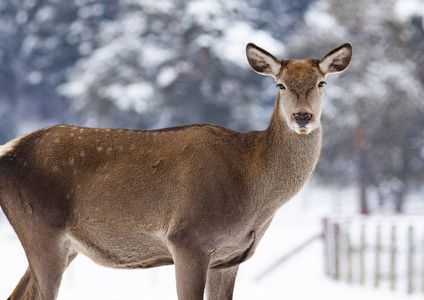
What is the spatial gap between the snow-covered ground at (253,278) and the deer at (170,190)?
11.2 feet

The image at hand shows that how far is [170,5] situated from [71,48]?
5.47 meters

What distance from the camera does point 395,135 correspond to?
21.1 m

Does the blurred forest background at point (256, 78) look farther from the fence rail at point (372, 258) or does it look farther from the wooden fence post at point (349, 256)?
the wooden fence post at point (349, 256)

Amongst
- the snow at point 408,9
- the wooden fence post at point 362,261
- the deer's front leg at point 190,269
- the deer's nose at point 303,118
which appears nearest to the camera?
the deer's nose at point 303,118

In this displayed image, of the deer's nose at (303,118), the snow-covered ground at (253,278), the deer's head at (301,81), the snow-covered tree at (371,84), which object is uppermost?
the snow-covered tree at (371,84)

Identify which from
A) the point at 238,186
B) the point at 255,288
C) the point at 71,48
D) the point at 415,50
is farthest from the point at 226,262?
the point at 71,48

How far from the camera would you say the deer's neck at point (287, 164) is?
450 cm

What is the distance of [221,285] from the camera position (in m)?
4.77

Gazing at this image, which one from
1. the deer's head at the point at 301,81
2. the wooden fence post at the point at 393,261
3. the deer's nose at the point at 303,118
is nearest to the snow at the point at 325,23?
the wooden fence post at the point at 393,261

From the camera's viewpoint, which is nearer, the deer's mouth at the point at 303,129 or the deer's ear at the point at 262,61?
the deer's mouth at the point at 303,129

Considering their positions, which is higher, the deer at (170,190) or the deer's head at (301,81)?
the deer's head at (301,81)

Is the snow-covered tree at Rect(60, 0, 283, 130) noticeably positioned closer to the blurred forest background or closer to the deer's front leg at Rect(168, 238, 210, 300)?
the blurred forest background

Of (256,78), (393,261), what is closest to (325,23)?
(256,78)

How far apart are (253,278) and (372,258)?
2.35m
